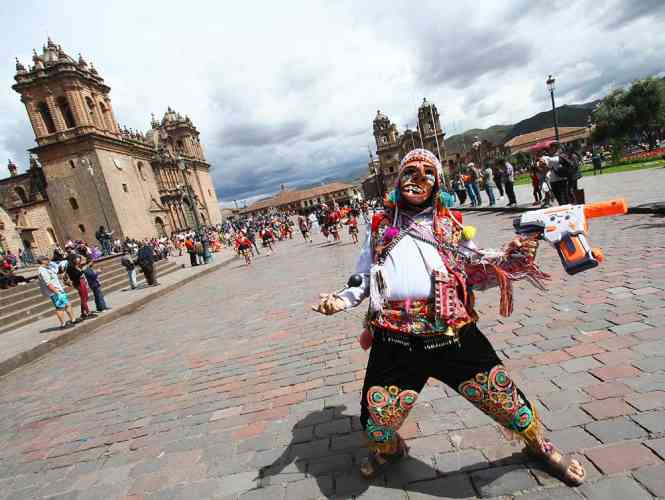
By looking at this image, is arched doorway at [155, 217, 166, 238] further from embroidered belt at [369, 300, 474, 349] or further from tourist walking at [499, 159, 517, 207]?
embroidered belt at [369, 300, 474, 349]

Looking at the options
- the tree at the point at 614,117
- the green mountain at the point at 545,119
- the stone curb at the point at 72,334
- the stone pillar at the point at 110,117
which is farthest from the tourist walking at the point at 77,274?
the green mountain at the point at 545,119

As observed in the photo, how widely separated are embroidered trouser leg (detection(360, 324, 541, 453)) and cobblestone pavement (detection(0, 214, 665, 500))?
43 centimetres

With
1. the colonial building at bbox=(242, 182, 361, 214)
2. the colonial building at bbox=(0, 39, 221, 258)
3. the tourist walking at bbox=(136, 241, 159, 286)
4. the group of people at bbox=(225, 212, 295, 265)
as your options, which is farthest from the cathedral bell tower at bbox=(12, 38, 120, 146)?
the colonial building at bbox=(242, 182, 361, 214)

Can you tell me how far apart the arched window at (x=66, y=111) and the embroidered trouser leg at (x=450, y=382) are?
4769 cm

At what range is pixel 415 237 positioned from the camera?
2084mm

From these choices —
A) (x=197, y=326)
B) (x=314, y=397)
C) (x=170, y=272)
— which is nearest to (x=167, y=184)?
(x=170, y=272)

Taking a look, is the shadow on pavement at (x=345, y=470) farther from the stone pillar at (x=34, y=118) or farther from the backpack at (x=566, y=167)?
the stone pillar at (x=34, y=118)

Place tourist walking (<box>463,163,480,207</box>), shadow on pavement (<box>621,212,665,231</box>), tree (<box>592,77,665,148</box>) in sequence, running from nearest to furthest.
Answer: shadow on pavement (<box>621,212,665,231</box>)
tourist walking (<box>463,163,480,207</box>)
tree (<box>592,77,665,148</box>)

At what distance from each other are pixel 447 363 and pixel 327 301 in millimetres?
737

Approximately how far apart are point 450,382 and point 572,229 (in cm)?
104

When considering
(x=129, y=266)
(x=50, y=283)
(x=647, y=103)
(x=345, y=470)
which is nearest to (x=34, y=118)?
(x=129, y=266)

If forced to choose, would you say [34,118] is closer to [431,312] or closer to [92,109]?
[92,109]

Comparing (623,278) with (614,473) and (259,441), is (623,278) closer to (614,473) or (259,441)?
(614,473)

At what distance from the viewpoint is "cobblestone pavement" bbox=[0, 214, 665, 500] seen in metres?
2.23
